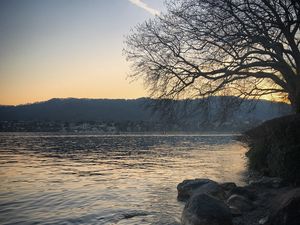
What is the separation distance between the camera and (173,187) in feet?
63.5

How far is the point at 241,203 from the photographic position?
39.1 ft

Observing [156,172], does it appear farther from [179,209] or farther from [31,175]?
[179,209]

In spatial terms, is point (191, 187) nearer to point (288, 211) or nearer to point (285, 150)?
point (285, 150)

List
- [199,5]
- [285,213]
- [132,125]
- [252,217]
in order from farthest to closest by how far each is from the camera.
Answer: [132,125] → [199,5] → [252,217] → [285,213]

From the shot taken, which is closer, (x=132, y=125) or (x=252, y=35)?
(x=252, y=35)

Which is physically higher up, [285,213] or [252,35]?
[252,35]

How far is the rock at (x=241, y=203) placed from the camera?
11586 mm

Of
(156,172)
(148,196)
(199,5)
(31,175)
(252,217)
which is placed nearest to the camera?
(252,217)

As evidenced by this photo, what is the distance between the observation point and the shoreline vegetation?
8.93m

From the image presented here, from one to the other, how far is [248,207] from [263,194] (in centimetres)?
220

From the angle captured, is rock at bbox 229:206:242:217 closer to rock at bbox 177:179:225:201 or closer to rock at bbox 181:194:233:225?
rock at bbox 181:194:233:225

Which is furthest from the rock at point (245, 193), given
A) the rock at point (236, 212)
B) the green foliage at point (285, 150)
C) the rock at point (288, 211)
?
the rock at point (288, 211)

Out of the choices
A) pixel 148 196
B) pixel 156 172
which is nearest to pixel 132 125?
pixel 156 172

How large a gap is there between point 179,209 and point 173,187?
18.7 ft
